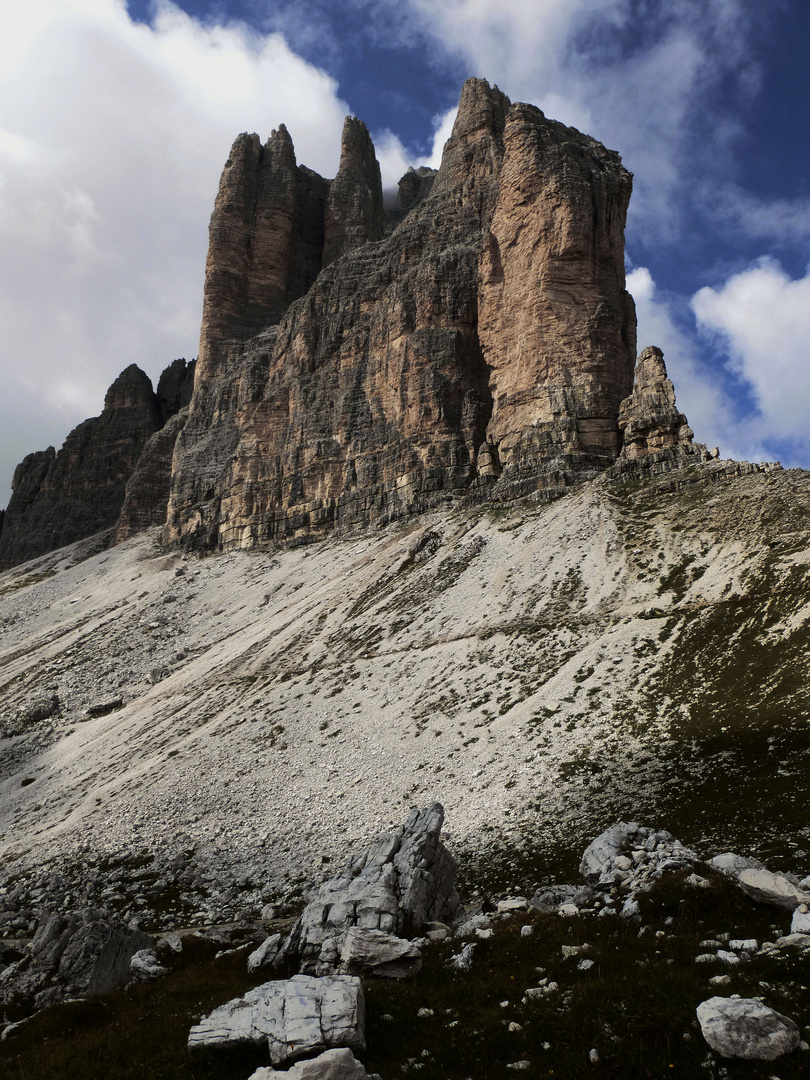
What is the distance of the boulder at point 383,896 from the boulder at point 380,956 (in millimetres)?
596

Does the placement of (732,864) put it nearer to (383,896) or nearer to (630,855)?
(630,855)

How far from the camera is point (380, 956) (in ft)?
45.3

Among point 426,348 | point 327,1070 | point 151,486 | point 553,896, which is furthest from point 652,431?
point 151,486

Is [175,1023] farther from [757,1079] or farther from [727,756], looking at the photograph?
[727,756]

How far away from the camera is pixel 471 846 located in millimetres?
24391

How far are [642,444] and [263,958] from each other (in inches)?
2384

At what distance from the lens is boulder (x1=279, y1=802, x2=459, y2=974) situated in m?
15.6

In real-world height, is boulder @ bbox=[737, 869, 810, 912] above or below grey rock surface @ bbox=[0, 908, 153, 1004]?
above

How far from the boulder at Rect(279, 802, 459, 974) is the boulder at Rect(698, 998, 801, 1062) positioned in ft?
28.5

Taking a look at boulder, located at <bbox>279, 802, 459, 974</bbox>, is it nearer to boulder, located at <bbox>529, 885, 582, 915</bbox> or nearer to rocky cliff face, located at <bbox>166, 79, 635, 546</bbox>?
boulder, located at <bbox>529, 885, 582, 915</bbox>

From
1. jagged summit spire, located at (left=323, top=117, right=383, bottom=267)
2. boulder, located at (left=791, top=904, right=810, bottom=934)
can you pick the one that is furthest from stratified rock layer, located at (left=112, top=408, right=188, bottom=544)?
boulder, located at (left=791, top=904, right=810, bottom=934)

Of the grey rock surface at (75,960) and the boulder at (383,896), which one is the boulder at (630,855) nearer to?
the boulder at (383,896)

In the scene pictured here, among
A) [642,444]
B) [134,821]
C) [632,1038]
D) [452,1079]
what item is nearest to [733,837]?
[632,1038]

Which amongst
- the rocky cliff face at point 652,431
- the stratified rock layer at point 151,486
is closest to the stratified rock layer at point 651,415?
the rocky cliff face at point 652,431
